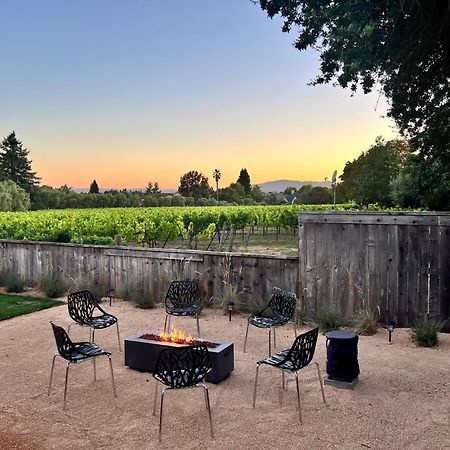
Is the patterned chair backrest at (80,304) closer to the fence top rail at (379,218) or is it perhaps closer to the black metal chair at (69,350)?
→ the black metal chair at (69,350)

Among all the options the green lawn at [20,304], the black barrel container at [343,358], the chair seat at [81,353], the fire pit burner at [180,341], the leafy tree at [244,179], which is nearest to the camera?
the chair seat at [81,353]

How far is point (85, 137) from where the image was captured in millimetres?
21797

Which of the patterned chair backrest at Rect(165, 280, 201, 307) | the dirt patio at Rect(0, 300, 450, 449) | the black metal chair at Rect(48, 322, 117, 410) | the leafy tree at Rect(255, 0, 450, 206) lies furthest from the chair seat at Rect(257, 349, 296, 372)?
the leafy tree at Rect(255, 0, 450, 206)

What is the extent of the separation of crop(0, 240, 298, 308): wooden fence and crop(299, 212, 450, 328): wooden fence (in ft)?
1.58

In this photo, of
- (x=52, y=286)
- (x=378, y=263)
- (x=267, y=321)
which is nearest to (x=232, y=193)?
(x=52, y=286)

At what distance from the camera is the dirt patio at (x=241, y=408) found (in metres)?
3.79

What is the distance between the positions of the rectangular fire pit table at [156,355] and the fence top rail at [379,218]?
3.26 metres

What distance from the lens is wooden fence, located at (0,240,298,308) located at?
8.28 metres

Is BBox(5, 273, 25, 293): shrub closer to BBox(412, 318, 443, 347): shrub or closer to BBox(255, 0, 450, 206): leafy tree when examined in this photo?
BBox(255, 0, 450, 206): leafy tree

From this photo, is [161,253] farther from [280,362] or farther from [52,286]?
[280,362]

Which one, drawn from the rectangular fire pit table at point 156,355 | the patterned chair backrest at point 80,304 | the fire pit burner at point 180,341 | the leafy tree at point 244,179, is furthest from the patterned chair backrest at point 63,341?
the leafy tree at point 244,179

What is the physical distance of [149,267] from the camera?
944cm

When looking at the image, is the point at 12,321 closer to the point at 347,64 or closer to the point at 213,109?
the point at 347,64

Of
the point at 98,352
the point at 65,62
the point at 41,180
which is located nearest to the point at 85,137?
the point at 65,62
